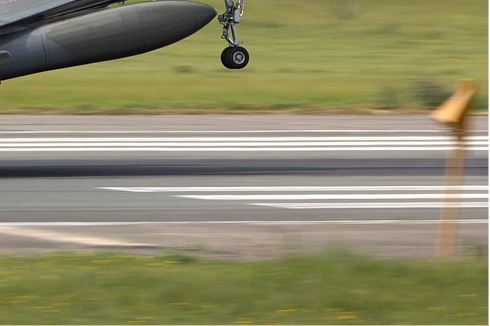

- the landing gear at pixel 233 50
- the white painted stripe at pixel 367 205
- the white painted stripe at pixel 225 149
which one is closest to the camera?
the white painted stripe at pixel 367 205

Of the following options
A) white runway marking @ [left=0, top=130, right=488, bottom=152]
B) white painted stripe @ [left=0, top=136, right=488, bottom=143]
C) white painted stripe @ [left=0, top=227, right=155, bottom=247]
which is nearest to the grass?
white painted stripe @ [left=0, top=227, right=155, bottom=247]

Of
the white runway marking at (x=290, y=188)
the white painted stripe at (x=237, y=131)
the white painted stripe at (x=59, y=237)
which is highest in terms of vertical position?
the white painted stripe at (x=237, y=131)

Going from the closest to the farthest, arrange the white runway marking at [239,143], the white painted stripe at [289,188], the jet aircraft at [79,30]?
the white painted stripe at [289,188] → the jet aircraft at [79,30] → the white runway marking at [239,143]

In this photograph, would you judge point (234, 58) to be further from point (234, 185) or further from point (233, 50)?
point (234, 185)

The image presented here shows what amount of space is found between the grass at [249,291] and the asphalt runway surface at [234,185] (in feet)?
4.06

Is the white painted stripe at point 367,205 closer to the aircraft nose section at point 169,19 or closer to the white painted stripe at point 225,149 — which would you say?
the aircraft nose section at point 169,19

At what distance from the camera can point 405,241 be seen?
34.1ft

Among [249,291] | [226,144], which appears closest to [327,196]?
[226,144]

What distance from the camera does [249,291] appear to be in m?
7.52

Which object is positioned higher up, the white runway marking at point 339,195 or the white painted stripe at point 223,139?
the white painted stripe at point 223,139

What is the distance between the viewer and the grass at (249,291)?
693cm

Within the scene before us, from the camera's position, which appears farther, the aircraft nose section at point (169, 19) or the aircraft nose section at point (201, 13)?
the aircraft nose section at point (201, 13)

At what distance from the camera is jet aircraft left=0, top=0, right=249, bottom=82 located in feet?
50.8

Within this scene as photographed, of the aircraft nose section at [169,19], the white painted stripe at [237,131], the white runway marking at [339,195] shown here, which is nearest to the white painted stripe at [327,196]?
the white runway marking at [339,195]
